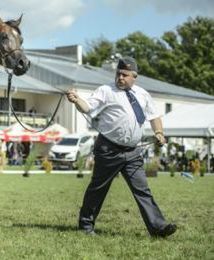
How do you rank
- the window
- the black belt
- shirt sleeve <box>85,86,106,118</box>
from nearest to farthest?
shirt sleeve <box>85,86,106,118</box> < the black belt < the window

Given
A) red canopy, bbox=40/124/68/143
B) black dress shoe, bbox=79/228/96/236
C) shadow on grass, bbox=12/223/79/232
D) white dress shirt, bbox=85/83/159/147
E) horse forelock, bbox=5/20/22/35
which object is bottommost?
red canopy, bbox=40/124/68/143

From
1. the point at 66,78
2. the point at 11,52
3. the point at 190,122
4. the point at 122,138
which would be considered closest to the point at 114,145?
the point at 122,138

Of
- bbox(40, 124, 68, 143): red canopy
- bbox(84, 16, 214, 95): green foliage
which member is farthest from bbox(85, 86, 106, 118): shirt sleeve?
bbox(84, 16, 214, 95): green foliage

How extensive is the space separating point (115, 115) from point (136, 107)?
0.93 ft

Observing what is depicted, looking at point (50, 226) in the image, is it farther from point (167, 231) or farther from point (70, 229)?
point (167, 231)

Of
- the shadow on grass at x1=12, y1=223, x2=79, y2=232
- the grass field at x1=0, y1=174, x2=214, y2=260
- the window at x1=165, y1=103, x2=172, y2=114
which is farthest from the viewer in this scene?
the window at x1=165, y1=103, x2=172, y2=114

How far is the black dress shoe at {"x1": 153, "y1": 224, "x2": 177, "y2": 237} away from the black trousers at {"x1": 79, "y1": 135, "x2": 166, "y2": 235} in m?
0.09

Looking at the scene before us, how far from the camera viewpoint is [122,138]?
326 inches

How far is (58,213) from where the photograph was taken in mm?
11062

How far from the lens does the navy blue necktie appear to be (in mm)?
8312

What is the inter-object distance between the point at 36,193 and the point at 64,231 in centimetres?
760

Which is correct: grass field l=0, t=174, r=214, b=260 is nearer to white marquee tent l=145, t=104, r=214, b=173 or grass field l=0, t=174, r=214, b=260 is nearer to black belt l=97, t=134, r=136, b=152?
black belt l=97, t=134, r=136, b=152

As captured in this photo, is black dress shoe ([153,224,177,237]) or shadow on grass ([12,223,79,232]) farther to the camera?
shadow on grass ([12,223,79,232])

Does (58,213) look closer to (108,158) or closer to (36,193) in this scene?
(108,158)
